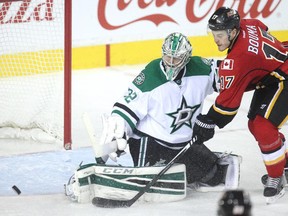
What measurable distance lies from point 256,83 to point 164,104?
16.2 inches

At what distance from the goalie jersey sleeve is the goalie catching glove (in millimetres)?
84

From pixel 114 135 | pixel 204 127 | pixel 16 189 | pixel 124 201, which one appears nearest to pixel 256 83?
pixel 204 127

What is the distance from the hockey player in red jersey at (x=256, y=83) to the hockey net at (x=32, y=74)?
1.38 m

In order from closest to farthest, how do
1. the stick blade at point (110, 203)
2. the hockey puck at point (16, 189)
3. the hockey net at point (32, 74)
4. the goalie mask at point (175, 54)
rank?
1. the stick blade at point (110, 203)
2. the goalie mask at point (175, 54)
3. the hockey puck at point (16, 189)
4. the hockey net at point (32, 74)

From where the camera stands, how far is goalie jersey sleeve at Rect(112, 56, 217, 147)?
10.3 feet

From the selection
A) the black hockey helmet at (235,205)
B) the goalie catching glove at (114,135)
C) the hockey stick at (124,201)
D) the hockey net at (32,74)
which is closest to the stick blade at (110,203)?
the hockey stick at (124,201)

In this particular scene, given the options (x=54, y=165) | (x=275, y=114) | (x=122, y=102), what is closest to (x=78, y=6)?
(x=54, y=165)

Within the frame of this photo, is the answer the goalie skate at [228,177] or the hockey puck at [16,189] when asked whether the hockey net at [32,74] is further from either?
the goalie skate at [228,177]

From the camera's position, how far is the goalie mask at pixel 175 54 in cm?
305

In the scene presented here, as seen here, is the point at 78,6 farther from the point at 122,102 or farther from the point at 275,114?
the point at 275,114

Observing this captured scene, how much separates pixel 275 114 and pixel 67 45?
147cm

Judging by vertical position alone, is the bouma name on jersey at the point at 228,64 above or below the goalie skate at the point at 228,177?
above

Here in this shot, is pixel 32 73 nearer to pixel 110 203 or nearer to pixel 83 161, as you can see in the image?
pixel 83 161

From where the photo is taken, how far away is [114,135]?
9.84ft
